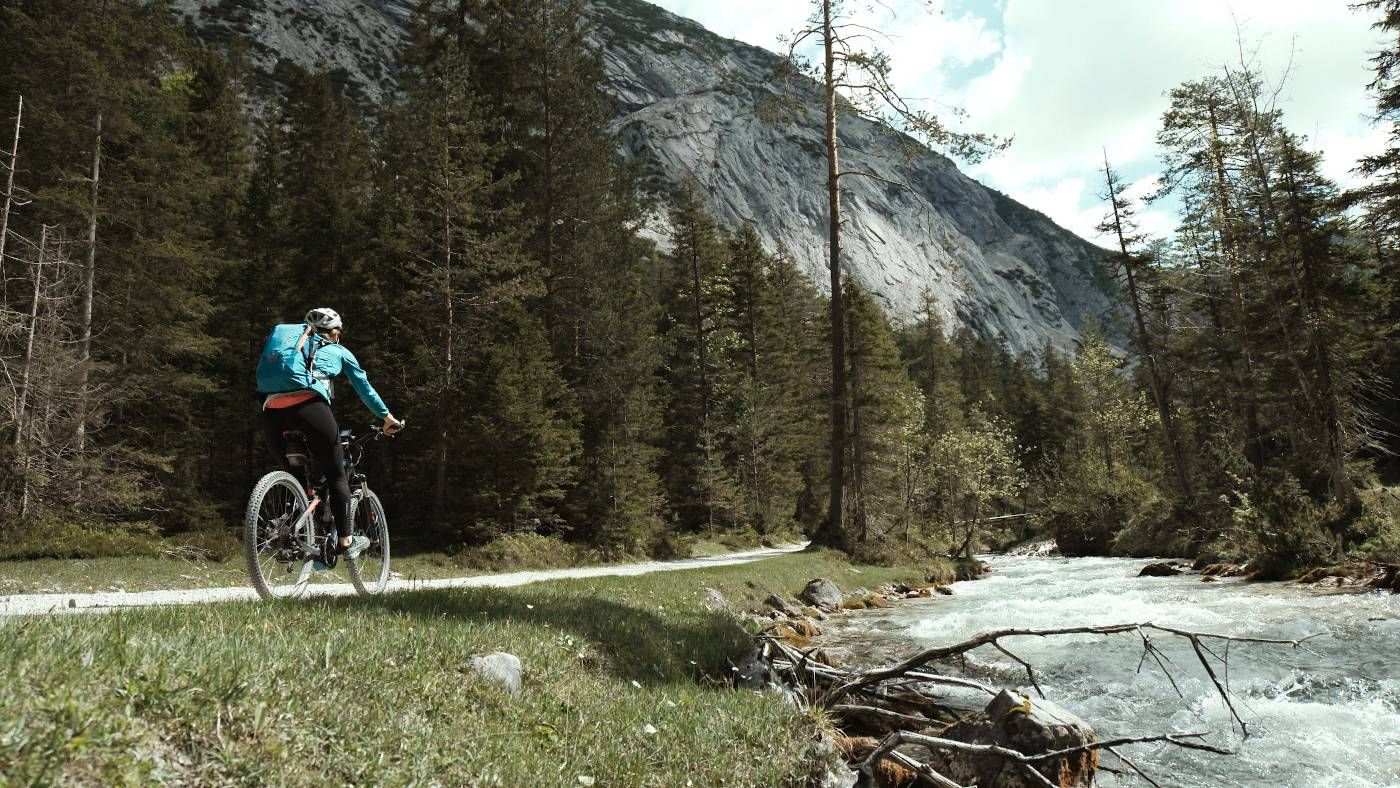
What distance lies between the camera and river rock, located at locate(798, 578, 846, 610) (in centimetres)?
1498

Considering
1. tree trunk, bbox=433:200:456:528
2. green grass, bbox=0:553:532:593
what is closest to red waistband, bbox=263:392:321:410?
green grass, bbox=0:553:532:593

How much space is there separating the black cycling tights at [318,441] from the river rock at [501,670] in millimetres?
2644

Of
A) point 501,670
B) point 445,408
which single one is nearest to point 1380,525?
point 501,670

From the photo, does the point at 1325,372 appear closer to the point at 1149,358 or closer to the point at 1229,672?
the point at 1149,358

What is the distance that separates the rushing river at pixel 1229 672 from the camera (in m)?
5.85

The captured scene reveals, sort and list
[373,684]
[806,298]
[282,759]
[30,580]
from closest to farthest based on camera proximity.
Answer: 1. [282,759]
2. [373,684]
3. [30,580]
4. [806,298]

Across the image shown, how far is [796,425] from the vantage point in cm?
4131

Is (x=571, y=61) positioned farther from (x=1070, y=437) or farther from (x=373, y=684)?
(x=1070, y=437)

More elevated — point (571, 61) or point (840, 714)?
point (571, 61)

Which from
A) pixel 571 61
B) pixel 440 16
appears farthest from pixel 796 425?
pixel 440 16

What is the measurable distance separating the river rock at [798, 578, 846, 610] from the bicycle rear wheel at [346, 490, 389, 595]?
9711mm

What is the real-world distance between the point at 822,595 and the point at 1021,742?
34.6 feet

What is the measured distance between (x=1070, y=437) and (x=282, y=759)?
7584cm

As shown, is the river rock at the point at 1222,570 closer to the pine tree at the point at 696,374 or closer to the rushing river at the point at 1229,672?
the rushing river at the point at 1229,672
